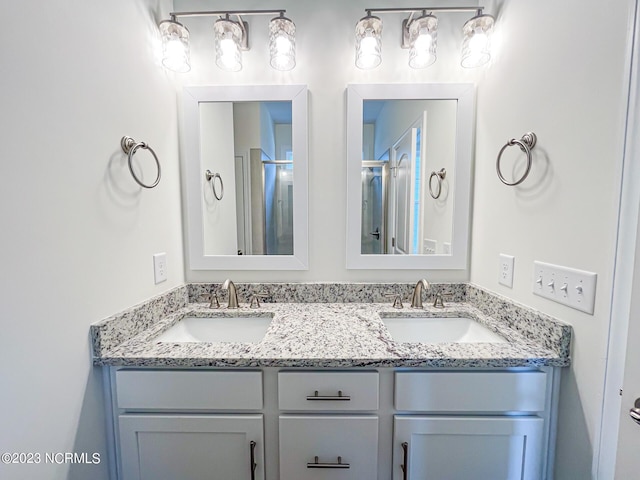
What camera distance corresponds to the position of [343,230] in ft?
4.34

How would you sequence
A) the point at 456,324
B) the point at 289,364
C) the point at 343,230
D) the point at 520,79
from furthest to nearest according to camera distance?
1. the point at 343,230
2. the point at 456,324
3. the point at 520,79
4. the point at 289,364

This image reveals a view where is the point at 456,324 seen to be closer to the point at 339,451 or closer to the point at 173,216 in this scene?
the point at 339,451

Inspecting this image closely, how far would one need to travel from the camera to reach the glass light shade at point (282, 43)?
1.16 m

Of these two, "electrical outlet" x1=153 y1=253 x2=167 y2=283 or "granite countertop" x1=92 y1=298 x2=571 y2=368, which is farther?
"electrical outlet" x1=153 y1=253 x2=167 y2=283

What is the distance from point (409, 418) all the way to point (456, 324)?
0.54m

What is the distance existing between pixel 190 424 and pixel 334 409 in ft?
1.58

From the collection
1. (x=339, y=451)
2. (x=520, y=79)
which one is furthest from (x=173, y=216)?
(x=520, y=79)

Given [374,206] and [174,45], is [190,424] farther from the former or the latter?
[174,45]

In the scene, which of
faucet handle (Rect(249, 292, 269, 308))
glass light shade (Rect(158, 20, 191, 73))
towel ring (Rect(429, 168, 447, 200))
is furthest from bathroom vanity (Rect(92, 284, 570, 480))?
glass light shade (Rect(158, 20, 191, 73))

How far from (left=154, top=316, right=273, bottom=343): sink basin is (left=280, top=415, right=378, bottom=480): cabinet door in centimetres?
44

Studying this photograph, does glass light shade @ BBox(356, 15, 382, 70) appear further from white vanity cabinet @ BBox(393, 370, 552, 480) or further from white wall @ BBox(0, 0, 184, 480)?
white vanity cabinet @ BBox(393, 370, 552, 480)

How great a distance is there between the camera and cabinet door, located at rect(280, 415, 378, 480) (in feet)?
2.82

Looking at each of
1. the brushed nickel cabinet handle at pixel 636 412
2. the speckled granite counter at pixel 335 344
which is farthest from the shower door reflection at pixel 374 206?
the brushed nickel cabinet handle at pixel 636 412

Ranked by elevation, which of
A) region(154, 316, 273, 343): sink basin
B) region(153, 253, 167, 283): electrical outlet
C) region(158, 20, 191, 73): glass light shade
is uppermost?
region(158, 20, 191, 73): glass light shade
